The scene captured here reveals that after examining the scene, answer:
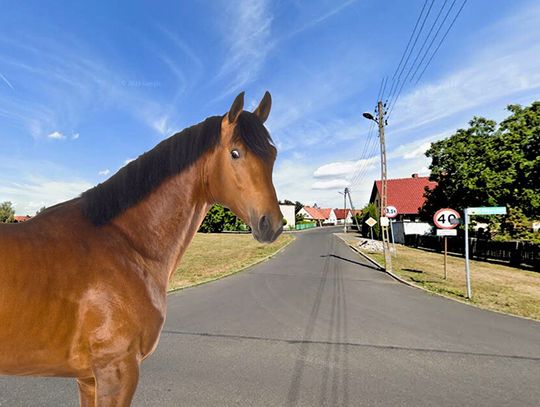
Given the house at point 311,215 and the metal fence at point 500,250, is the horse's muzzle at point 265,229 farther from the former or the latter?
the house at point 311,215

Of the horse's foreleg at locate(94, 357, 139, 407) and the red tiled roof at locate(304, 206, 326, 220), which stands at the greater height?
the red tiled roof at locate(304, 206, 326, 220)

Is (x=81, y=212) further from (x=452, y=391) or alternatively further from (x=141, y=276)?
(x=452, y=391)

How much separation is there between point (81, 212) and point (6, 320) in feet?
1.87

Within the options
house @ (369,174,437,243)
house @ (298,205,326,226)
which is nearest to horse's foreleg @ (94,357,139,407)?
house @ (369,174,437,243)

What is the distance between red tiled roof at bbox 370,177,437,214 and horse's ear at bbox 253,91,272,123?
42333 mm

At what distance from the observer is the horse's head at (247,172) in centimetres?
154

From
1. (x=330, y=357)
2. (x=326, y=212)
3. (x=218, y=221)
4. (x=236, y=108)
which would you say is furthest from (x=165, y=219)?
(x=326, y=212)

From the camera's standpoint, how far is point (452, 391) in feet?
11.3

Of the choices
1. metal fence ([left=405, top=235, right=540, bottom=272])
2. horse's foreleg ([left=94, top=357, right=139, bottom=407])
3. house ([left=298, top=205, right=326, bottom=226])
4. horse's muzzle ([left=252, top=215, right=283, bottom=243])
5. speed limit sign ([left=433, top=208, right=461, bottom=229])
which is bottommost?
metal fence ([left=405, top=235, right=540, bottom=272])

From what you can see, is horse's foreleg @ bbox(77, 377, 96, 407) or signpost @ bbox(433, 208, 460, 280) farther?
signpost @ bbox(433, 208, 460, 280)

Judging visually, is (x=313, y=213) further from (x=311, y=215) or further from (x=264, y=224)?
(x=264, y=224)

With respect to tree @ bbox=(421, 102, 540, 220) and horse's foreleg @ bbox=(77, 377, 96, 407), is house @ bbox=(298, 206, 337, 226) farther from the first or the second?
horse's foreleg @ bbox=(77, 377, 96, 407)

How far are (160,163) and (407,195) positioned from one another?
45296mm

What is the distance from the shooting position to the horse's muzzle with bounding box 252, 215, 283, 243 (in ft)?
4.96
